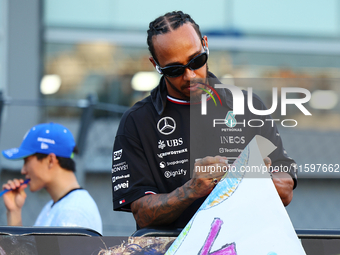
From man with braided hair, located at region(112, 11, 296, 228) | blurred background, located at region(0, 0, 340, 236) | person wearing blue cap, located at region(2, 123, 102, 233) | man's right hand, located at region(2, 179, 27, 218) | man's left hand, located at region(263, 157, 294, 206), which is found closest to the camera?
man's left hand, located at region(263, 157, 294, 206)

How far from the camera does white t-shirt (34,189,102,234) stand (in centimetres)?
Answer: 233

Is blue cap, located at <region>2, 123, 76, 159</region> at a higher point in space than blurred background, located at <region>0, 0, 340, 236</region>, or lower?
lower

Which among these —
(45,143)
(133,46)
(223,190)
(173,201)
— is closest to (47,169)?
(45,143)

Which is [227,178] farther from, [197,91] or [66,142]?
[66,142]

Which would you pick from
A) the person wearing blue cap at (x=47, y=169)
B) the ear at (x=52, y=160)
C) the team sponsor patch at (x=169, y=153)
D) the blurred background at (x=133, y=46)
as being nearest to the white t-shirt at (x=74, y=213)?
the person wearing blue cap at (x=47, y=169)

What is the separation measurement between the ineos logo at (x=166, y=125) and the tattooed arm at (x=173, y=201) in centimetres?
28

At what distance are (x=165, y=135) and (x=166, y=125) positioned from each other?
0.15ft

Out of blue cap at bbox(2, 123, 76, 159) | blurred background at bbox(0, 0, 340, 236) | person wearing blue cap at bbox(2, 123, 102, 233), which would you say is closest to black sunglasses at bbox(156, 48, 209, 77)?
person wearing blue cap at bbox(2, 123, 102, 233)

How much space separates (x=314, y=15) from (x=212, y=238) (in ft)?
26.6

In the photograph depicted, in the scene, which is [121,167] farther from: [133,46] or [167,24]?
[133,46]

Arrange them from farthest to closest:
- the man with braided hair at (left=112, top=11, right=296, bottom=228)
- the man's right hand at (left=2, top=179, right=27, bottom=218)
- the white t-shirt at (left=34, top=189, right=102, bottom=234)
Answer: the man's right hand at (left=2, top=179, right=27, bottom=218)
the white t-shirt at (left=34, top=189, right=102, bottom=234)
the man with braided hair at (left=112, top=11, right=296, bottom=228)

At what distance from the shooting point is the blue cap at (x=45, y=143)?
273 centimetres

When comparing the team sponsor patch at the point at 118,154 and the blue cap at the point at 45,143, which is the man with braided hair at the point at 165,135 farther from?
the blue cap at the point at 45,143

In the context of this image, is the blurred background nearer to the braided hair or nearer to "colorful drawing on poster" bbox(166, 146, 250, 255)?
the braided hair
